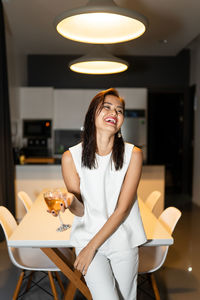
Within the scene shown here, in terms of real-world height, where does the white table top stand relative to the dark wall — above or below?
below

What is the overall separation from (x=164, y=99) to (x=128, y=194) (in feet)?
22.0

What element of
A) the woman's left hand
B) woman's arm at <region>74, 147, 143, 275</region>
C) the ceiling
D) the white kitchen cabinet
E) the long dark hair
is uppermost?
the ceiling

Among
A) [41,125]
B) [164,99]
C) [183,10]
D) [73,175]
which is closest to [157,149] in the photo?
[164,99]

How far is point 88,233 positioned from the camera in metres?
1.49

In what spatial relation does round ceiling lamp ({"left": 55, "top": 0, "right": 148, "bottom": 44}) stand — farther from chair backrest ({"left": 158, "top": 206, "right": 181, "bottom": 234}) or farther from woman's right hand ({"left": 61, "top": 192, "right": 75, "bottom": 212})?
chair backrest ({"left": 158, "top": 206, "right": 181, "bottom": 234})

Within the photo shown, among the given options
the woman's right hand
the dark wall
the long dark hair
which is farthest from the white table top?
the dark wall

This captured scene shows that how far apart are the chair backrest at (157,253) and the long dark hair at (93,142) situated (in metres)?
0.81

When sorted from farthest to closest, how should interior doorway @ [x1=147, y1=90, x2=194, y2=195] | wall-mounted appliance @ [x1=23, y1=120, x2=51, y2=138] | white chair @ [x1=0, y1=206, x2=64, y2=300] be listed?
interior doorway @ [x1=147, y1=90, x2=194, y2=195] → wall-mounted appliance @ [x1=23, y1=120, x2=51, y2=138] → white chair @ [x1=0, y1=206, x2=64, y2=300]

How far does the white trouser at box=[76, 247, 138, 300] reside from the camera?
1.41 meters

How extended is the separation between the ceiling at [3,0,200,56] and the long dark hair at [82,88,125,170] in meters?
2.72

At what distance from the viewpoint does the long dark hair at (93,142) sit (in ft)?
4.92

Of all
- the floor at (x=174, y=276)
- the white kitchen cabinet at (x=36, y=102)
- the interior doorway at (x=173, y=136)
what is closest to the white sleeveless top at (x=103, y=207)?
the floor at (x=174, y=276)

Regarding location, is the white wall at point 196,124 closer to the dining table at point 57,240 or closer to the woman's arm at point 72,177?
the dining table at point 57,240

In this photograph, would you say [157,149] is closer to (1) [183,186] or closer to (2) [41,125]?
(1) [183,186]
